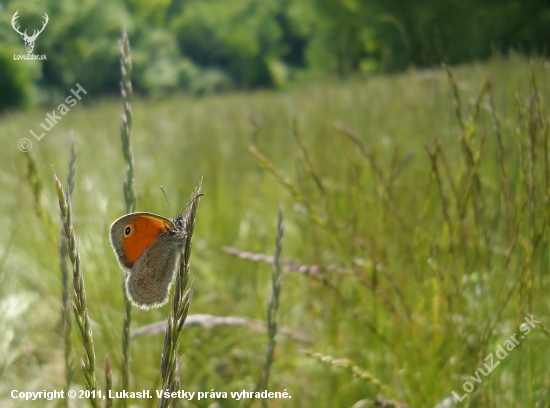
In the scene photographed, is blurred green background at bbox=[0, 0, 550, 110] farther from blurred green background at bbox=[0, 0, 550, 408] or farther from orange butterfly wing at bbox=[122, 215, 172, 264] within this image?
orange butterfly wing at bbox=[122, 215, 172, 264]

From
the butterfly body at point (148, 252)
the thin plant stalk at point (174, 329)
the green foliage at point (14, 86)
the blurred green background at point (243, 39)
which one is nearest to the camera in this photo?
the thin plant stalk at point (174, 329)

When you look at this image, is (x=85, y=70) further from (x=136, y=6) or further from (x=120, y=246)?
(x=120, y=246)

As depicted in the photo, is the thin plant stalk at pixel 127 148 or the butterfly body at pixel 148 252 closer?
the thin plant stalk at pixel 127 148

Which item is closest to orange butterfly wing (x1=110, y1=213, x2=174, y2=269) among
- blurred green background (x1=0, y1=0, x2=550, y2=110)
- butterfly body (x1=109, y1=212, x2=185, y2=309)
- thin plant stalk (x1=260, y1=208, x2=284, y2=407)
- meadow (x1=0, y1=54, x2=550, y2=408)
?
butterfly body (x1=109, y1=212, x2=185, y2=309)

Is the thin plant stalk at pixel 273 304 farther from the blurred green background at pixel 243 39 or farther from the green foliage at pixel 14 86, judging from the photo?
the green foliage at pixel 14 86

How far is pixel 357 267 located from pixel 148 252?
55cm

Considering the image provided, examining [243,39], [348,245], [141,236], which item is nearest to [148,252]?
[141,236]

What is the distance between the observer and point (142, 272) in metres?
0.65

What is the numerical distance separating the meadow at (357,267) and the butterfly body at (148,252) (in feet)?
0.34

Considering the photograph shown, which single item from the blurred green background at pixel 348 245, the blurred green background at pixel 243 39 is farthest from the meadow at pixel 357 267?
the blurred green background at pixel 243 39

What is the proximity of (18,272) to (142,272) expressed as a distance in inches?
65.0

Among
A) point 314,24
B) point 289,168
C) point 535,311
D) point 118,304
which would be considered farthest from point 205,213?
point 314,24

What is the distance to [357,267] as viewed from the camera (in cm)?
103

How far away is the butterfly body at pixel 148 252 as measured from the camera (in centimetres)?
62
